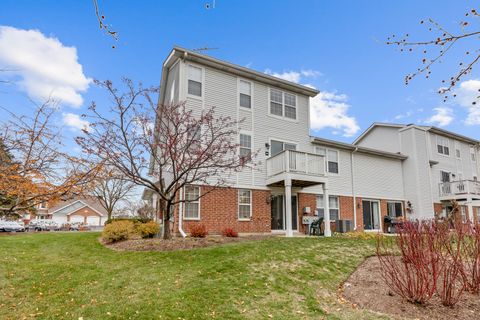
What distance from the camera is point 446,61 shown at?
3.30 metres

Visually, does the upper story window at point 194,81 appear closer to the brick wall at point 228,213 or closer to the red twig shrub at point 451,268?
the brick wall at point 228,213

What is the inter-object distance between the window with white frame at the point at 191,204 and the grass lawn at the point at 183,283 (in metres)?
4.23

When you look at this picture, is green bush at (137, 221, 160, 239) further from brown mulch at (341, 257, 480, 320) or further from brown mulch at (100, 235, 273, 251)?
brown mulch at (341, 257, 480, 320)

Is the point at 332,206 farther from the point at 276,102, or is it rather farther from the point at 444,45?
the point at 444,45

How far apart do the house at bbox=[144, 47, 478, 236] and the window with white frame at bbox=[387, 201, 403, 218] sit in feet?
Answer: 0.21

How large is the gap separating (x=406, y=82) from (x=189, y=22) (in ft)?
9.93

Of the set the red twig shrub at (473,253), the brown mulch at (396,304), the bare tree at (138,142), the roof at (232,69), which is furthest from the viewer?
the roof at (232,69)

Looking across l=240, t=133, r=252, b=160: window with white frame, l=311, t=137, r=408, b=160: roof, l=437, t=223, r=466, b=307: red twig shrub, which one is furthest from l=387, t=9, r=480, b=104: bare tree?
l=311, t=137, r=408, b=160: roof

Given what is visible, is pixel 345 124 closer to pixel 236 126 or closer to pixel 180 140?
pixel 236 126

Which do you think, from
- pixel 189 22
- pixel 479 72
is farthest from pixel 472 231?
pixel 189 22

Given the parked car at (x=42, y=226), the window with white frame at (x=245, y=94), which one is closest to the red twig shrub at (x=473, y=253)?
the window with white frame at (x=245, y=94)

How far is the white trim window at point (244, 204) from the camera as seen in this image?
48.5 ft

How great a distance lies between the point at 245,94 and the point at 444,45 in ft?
43.7

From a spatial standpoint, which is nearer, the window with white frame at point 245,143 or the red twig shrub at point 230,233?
the red twig shrub at point 230,233
